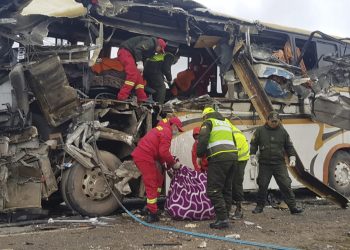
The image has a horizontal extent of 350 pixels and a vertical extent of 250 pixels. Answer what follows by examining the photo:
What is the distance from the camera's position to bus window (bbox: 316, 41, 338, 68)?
928cm

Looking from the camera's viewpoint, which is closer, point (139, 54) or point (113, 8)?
point (113, 8)

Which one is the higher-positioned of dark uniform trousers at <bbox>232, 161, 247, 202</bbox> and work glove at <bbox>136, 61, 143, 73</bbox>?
work glove at <bbox>136, 61, 143, 73</bbox>

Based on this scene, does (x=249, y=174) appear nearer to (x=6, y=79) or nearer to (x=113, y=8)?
(x=113, y=8)

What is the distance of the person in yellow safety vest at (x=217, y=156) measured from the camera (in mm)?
5629

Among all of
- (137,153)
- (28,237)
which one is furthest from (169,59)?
(28,237)

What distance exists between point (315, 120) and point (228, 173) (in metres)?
3.36

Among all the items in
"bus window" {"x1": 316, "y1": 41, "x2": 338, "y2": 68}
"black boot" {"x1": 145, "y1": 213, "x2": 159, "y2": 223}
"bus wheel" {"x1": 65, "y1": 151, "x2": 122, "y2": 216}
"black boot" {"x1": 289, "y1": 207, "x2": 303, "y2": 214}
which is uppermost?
"bus window" {"x1": 316, "y1": 41, "x2": 338, "y2": 68}

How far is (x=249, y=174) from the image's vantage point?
8.09 meters

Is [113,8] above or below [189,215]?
above

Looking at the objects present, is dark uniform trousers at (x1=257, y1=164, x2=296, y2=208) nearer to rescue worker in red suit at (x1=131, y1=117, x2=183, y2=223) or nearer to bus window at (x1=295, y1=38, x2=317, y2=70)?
rescue worker in red suit at (x1=131, y1=117, x2=183, y2=223)

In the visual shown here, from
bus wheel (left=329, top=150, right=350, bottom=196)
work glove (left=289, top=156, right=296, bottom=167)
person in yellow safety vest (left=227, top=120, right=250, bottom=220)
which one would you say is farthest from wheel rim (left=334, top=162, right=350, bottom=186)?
person in yellow safety vest (left=227, top=120, right=250, bottom=220)

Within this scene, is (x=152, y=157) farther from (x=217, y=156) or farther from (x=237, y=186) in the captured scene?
(x=237, y=186)

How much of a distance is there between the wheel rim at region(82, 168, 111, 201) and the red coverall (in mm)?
653

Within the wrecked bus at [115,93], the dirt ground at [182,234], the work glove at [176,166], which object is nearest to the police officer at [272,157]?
the dirt ground at [182,234]
